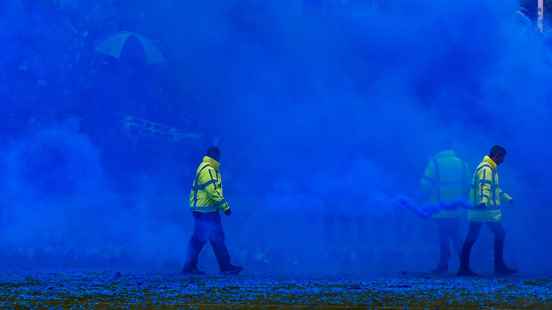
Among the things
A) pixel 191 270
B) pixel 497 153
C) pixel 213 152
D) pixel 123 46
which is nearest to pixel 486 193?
pixel 497 153

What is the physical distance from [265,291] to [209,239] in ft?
8.64

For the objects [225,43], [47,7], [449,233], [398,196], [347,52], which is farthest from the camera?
[47,7]

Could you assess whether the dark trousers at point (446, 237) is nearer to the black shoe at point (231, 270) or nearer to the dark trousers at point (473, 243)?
the dark trousers at point (473, 243)

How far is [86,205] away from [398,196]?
4539mm

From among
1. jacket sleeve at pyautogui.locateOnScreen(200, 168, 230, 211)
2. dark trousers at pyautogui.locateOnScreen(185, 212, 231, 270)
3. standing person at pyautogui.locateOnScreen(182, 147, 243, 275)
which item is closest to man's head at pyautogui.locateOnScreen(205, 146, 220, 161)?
standing person at pyautogui.locateOnScreen(182, 147, 243, 275)

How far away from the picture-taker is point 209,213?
39.0ft

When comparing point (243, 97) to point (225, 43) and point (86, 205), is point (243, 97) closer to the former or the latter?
point (225, 43)

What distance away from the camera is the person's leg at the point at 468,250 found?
11648mm

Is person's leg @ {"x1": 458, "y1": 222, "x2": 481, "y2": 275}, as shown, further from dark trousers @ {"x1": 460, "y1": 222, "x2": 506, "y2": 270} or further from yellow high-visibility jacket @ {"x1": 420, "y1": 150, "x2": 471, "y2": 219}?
yellow high-visibility jacket @ {"x1": 420, "y1": 150, "x2": 471, "y2": 219}

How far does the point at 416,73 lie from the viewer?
1388cm

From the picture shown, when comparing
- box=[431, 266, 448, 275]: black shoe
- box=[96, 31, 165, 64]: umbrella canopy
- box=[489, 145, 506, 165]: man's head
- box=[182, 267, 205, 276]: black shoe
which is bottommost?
box=[431, 266, 448, 275]: black shoe

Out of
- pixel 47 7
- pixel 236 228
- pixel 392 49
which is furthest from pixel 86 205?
pixel 392 49

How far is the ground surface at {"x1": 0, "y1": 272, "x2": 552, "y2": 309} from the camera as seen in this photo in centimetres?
831

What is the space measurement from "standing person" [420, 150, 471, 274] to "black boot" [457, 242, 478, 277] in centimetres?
44
